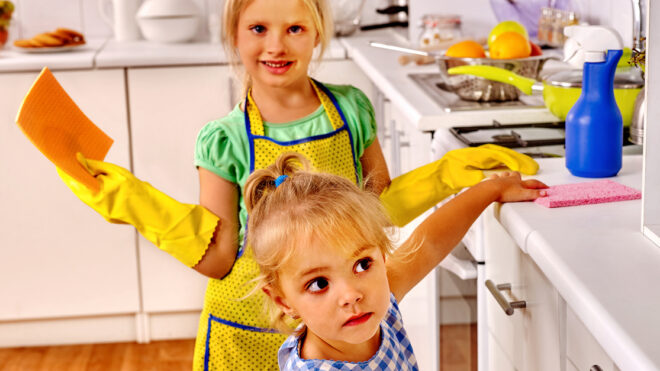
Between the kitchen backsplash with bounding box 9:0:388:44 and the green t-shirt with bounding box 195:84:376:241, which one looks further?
the kitchen backsplash with bounding box 9:0:388:44

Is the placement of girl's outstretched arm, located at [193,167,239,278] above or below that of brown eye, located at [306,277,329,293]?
below

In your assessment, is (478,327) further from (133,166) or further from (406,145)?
(133,166)

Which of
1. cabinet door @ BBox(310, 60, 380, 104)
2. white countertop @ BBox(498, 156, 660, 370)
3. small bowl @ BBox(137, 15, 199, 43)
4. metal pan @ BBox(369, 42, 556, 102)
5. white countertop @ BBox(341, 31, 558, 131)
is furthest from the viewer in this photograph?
small bowl @ BBox(137, 15, 199, 43)

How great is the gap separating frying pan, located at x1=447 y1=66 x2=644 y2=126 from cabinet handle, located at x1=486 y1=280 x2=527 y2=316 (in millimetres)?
408

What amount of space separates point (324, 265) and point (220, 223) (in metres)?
0.47

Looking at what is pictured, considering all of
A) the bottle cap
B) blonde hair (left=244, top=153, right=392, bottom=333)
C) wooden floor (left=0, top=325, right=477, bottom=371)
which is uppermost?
the bottle cap

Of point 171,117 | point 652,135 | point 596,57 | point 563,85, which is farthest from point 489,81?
point 171,117

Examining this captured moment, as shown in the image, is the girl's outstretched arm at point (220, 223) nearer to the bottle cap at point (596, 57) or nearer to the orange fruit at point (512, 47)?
the bottle cap at point (596, 57)

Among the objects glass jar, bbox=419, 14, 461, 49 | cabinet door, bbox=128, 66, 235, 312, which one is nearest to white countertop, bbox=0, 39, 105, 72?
cabinet door, bbox=128, 66, 235, 312

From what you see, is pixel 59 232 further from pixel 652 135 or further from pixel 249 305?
pixel 652 135

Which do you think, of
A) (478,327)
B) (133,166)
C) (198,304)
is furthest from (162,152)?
(478,327)

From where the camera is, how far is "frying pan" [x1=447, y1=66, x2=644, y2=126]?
1584 millimetres

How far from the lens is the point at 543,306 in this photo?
1164mm

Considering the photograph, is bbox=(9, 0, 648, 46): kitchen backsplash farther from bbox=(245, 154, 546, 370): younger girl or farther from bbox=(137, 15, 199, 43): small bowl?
bbox=(245, 154, 546, 370): younger girl
